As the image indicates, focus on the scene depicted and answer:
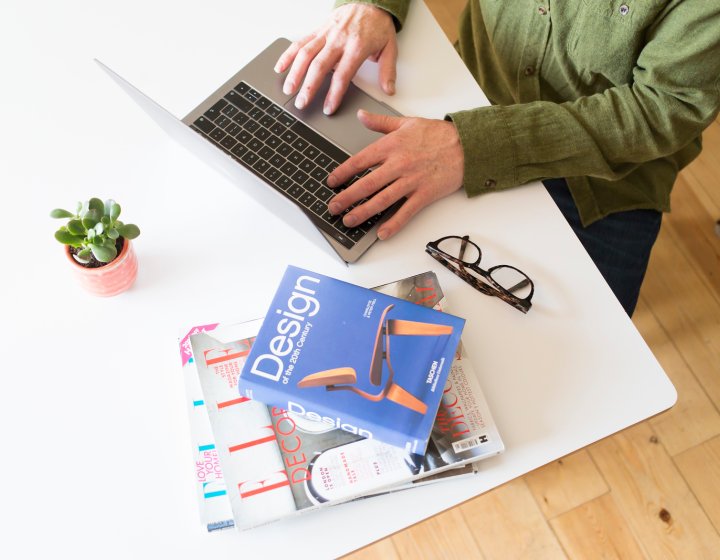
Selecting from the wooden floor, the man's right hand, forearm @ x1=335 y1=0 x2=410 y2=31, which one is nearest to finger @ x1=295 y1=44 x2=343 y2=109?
the man's right hand

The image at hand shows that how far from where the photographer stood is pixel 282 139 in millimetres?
1010

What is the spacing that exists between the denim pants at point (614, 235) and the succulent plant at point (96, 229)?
769mm

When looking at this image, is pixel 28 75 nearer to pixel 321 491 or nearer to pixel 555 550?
pixel 321 491

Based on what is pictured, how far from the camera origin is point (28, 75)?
1057 mm

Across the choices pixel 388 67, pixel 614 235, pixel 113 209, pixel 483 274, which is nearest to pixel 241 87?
pixel 388 67

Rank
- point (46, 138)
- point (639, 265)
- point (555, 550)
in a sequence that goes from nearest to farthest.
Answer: point (46, 138) → point (639, 265) → point (555, 550)

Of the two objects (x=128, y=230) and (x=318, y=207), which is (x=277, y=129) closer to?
(x=318, y=207)

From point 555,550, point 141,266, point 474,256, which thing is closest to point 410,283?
point 474,256

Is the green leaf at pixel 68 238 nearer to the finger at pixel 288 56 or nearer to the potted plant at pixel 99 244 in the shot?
the potted plant at pixel 99 244

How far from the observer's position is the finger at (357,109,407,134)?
3.31 ft

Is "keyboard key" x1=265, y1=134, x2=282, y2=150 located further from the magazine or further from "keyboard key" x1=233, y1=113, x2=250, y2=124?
the magazine

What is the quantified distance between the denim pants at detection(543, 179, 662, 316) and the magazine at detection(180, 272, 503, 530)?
1.76 feet

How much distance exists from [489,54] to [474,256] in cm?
55

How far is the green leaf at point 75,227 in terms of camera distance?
813 mm
